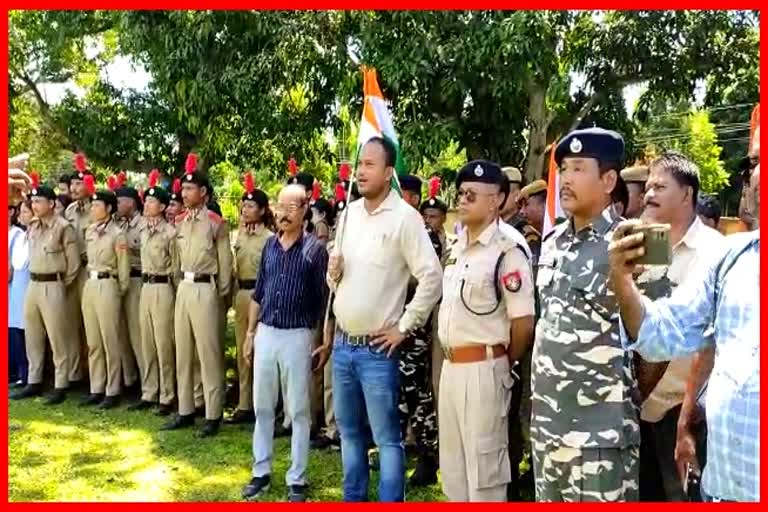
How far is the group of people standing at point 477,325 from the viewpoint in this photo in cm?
201

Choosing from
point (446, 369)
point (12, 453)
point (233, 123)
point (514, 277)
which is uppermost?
point (233, 123)

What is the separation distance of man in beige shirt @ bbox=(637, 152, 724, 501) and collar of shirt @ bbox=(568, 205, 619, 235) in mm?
299

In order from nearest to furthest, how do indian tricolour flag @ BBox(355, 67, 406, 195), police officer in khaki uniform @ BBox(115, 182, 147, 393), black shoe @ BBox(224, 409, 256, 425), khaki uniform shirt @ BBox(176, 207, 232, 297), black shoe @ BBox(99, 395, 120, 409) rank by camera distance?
1. indian tricolour flag @ BBox(355, 67, 406, 195)
2. khaki uniform shirt @ BBox(176, 207, 232, 297)
3. black shoe @ BBox(224, 409, 256, 425)
4. black shoe @ BBox(99, 395, 120, 409)
5. police officer in khaki uniform @ BBox(115, 182, 147, 393)

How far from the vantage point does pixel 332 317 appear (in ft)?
13.9

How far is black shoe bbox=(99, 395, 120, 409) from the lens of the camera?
634 centimetres

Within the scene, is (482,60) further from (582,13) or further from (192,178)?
(192,178)

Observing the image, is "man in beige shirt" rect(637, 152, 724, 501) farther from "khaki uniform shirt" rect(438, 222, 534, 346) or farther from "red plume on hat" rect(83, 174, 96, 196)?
"red plume on hat" rect(83, 174, 96, 196)

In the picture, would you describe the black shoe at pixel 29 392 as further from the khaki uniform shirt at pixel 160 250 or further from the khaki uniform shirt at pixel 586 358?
the khaki uniform shirt at pixel 586 358

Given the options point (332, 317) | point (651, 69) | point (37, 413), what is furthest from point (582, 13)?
point (37, 413)

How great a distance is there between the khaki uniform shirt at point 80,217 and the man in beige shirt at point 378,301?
12.5 feet

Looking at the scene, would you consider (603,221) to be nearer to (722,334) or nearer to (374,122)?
(722,334)

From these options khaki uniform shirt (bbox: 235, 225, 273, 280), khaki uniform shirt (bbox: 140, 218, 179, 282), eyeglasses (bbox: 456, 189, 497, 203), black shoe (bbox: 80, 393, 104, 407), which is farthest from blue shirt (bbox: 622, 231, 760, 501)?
black shoe (bbox: 80, 393, 104, 407)

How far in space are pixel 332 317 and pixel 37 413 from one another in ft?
10.7

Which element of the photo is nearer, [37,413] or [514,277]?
[514,277]
